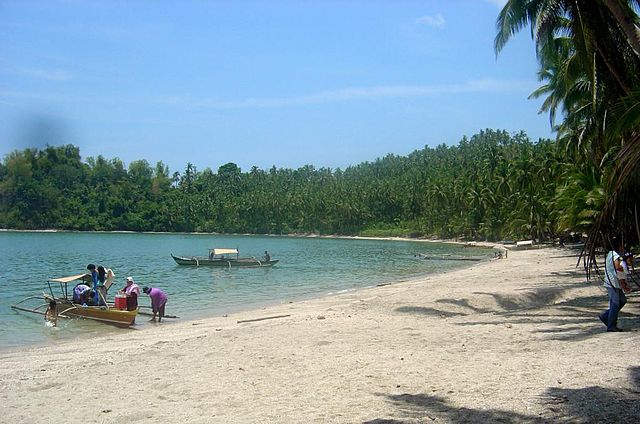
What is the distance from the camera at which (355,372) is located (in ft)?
30.7

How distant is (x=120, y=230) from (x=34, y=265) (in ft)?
330

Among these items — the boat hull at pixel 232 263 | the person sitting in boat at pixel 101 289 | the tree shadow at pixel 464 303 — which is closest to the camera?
the tree shadow at pixel 464 303

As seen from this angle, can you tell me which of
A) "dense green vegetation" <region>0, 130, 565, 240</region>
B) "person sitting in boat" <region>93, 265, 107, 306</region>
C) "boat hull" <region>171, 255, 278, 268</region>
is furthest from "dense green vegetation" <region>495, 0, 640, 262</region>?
"dense green vegetation" <region>0, 130, 565, 240</region>

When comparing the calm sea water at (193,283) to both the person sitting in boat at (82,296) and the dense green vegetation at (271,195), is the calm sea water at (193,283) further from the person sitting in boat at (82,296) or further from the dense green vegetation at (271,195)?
the dense green vegetation at (271,195)

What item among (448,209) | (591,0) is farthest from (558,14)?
(448,209)

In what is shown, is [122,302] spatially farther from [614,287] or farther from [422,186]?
[422,186]

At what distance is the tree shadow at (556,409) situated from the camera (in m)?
6.22

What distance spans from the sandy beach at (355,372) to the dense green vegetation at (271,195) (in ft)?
239

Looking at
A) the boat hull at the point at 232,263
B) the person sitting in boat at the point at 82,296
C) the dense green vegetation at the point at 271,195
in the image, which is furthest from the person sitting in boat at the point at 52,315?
the dense green vegetation at the point at 271,195

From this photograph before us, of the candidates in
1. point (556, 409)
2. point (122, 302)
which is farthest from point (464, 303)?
point (122, 302)

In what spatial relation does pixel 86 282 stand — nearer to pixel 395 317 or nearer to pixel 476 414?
pixel 395 317

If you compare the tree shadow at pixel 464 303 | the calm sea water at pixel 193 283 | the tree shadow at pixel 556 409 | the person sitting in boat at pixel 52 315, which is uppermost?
the tree shadow at pixel 556 409

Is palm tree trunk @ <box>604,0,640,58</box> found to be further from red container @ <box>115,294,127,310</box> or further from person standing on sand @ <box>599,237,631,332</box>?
red container @ <box>115,294,127,310</box>

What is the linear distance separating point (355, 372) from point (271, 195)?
135m
